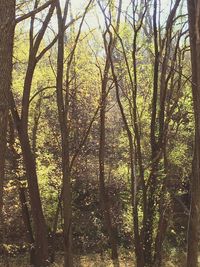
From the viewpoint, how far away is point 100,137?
13.9 metres

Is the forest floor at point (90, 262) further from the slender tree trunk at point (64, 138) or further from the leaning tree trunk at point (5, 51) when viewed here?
the leaning tree trunk at point (5, 51)

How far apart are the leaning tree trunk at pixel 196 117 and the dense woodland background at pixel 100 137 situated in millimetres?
18

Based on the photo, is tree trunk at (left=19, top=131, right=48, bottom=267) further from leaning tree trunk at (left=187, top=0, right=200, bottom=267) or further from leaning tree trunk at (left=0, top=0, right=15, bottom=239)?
leaning tree trunk at (left=0, top=0, right=15, bottom=239)

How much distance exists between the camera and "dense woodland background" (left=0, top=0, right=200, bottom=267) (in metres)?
9.02

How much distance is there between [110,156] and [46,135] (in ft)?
17.2

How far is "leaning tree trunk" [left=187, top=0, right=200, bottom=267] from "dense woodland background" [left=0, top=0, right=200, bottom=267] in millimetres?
18

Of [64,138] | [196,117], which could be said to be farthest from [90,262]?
[196,117]

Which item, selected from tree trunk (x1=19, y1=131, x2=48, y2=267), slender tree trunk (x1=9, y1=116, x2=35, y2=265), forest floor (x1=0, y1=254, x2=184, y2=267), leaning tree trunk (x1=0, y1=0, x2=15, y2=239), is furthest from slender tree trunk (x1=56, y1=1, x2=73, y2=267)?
leaning tree trunk (x1=0, y1=0, x2=15, y2=239)

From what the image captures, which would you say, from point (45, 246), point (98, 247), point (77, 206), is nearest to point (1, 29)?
point (45, 246)

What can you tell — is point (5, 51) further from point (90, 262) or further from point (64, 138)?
point (90, 262)

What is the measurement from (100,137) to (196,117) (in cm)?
749

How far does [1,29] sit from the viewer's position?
326 centimetres

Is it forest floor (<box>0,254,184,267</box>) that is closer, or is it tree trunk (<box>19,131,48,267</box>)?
tree trunk (<box>19,131,48,267</box>)

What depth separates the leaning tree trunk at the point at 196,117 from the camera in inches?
257
